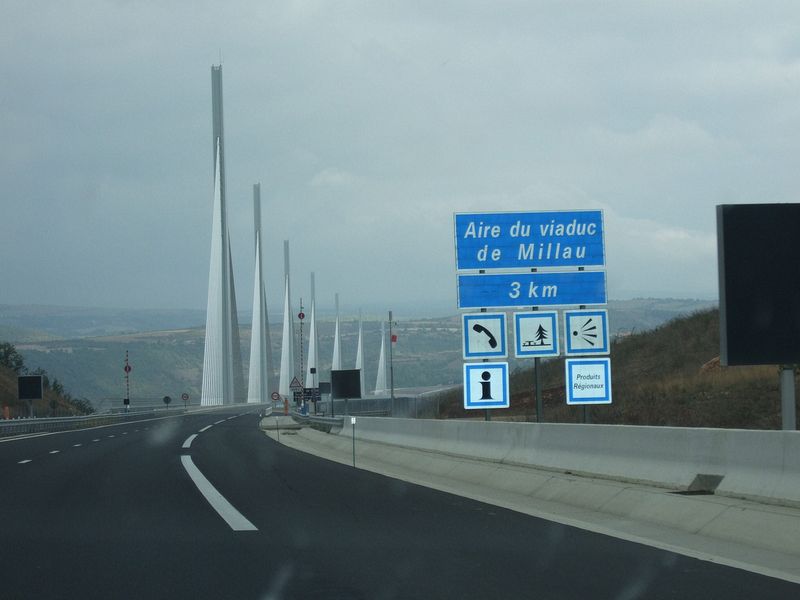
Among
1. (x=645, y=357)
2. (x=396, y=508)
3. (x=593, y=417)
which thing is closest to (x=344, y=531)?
(x=396, y=508)

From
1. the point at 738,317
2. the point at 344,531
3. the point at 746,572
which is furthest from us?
the point at 738,317

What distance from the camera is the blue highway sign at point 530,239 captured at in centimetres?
2672

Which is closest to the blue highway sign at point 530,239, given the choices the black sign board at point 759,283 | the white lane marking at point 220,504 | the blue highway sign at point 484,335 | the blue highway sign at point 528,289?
the blue highway sign at point 528,289

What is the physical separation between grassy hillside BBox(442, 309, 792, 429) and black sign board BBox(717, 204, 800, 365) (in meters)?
17.5

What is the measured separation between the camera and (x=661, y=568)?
10.1 m

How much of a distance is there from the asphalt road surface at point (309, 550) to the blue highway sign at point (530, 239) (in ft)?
26.5

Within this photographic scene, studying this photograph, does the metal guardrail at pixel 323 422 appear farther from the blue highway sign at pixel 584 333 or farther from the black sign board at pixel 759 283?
the black sign board at pixel 759 283

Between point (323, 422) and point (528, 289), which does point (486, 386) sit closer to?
point (528, 289)

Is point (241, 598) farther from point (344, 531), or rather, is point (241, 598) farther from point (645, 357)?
point (645, 357)

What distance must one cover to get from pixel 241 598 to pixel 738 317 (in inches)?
330

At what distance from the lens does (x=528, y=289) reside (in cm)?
2653

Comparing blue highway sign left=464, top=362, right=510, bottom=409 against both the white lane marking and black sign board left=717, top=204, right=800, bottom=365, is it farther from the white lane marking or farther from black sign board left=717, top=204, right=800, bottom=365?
black sign board left=717, top=204, right=800, bottom=365

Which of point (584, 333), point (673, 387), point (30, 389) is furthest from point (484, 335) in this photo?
point (30, 389)

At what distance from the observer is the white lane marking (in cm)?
1355
